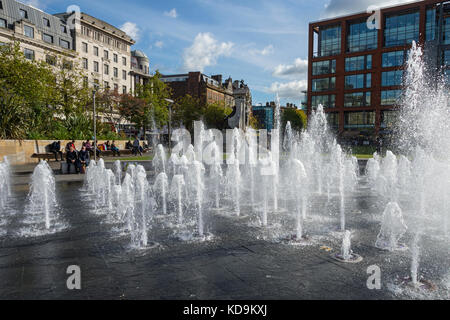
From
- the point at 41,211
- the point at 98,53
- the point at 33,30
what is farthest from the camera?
the point at 98,53

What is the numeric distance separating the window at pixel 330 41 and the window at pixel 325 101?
7406 millimetres

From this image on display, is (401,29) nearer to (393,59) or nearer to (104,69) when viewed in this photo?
(393,59)

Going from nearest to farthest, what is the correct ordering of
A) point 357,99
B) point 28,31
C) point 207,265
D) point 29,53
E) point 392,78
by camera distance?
point 207,265, point 29,53, point 28,31, point 392,78, point 357,99

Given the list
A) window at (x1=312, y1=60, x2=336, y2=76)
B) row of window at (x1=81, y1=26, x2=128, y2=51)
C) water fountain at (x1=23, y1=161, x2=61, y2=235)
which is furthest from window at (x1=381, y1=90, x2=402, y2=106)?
water fountain at (x1=23, y1=161, x2=61, y2=235)

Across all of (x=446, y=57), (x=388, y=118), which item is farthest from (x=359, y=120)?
(x=446, y=57)

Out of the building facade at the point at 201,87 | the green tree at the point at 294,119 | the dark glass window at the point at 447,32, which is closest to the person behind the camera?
the dark glass window at the point at 447,32

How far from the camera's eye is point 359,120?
54.9 metres

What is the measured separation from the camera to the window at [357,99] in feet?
176

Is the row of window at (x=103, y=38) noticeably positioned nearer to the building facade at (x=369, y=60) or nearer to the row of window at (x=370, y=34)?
the building facade at (x=369, y=60)

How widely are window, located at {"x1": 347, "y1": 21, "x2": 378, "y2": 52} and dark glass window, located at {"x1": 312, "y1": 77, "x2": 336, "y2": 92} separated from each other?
5785 mm

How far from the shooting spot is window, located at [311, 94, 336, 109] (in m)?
57.1

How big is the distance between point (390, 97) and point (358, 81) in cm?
588

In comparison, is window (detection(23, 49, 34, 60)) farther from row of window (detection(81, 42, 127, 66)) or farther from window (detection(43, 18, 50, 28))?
row of window (detection(81, 42, 127, 66))

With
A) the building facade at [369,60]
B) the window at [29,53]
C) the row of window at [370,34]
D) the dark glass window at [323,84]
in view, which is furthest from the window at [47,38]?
the row of window at [370,34]
